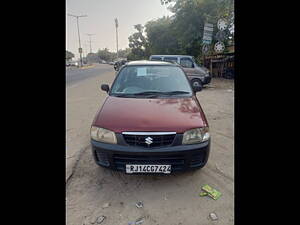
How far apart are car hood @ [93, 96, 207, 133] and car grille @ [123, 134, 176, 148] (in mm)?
77

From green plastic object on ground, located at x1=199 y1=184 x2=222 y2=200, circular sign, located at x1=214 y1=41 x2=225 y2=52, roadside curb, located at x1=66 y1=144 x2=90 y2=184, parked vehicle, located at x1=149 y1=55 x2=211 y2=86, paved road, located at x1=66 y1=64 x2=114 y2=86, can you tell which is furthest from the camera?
paved road, located at x1=66 y1=64 x2=114 y2=86

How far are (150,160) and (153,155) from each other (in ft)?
0.24

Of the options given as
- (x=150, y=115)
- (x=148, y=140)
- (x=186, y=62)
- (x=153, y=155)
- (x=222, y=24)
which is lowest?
(x=153, y=155)

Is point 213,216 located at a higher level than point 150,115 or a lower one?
lower

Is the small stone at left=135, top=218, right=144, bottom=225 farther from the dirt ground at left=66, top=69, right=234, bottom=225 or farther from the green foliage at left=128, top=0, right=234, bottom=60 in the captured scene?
the green foliage at left=128, top=0, right=234, bottom=60

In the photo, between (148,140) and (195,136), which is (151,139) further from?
(195,136)

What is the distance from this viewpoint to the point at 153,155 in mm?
2002

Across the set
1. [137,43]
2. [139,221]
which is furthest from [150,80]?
[137,43]

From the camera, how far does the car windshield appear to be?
2873mm

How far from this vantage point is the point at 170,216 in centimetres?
185

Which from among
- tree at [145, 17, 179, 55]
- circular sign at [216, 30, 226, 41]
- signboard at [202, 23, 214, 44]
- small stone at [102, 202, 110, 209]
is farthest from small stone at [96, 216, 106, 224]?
tree at [145, 17, 179, 55]
